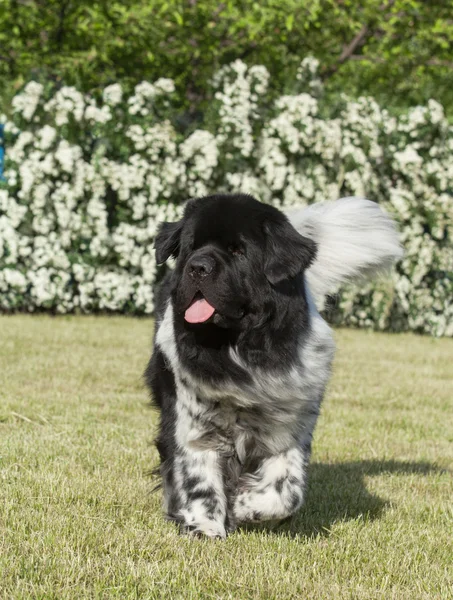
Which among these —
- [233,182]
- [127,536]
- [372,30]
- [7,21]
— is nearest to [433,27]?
[372,30]

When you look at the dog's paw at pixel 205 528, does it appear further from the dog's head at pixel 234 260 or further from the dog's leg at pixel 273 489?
the dog's head at pixel 234 260

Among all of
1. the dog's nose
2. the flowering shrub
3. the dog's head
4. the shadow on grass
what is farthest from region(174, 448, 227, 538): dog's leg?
the flowering shrub

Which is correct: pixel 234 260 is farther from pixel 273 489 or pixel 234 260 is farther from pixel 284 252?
pixel 273 489

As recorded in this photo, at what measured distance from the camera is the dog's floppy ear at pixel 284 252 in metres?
3.49

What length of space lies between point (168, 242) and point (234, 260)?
39cm

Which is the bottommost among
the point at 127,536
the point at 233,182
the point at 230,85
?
the point at 127,536

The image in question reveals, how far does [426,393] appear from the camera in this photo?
7633 mm

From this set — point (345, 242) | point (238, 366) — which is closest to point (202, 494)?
point (238, 366)

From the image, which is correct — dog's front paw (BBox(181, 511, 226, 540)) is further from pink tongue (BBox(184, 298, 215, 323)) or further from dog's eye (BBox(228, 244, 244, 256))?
dog's eye (BBox(228, 244, 244, 256))

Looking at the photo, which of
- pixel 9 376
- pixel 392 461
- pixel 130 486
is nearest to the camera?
pixel 130 486

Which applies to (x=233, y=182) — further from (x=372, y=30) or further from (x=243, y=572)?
(x=243, y=572)

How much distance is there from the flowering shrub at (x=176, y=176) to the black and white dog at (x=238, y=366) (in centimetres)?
703

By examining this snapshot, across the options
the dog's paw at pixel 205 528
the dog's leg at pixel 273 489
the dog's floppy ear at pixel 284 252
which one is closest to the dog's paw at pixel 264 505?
the dog's leg at pixel 273 489

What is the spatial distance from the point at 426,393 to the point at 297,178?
4.31 metres
